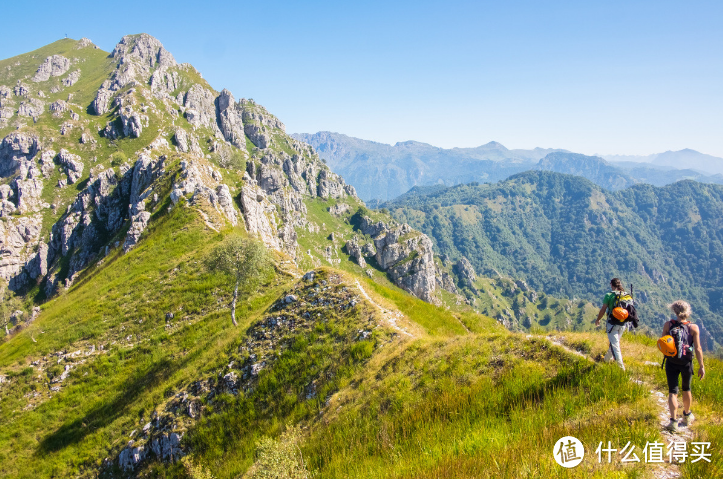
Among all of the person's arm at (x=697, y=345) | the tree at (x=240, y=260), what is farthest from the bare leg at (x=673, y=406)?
the tree at (x=240, y=260)

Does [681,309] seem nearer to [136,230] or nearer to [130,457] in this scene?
[130,457]

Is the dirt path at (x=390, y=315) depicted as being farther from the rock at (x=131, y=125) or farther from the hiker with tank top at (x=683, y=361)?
the rock at (x=131, y=125)

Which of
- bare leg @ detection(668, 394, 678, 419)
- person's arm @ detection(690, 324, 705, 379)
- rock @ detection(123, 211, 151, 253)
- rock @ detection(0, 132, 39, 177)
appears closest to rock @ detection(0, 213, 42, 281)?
rock @ detection(0, 132, 39, 177)

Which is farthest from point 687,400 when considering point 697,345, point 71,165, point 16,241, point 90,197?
point 71,165

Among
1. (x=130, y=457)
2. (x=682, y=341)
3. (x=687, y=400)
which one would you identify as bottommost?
(x=130, y=457)

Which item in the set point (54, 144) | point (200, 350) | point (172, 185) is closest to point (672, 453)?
point (200, 350)

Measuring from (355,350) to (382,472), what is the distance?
8.09 m

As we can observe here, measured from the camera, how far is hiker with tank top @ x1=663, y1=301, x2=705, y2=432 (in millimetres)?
6875

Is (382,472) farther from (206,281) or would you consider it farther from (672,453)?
(206,281)

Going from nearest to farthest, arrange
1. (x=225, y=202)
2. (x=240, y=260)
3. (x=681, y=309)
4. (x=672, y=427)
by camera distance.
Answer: (x=672, y=427), (x=681, y=309), (x=240, y=260), (x=225, y=202)

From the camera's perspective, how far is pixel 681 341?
7719 mm

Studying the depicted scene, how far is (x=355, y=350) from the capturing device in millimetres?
14820

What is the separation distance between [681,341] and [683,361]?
0.47 metres

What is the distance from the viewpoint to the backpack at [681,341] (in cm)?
760
